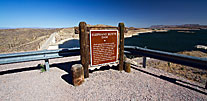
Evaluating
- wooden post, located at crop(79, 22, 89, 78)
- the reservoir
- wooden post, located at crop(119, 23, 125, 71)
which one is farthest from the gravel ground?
the reservoir

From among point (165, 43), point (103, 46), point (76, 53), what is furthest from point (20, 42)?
point (165, 43)

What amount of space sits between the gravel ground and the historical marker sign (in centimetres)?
64

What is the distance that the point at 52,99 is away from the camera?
10.4 feet

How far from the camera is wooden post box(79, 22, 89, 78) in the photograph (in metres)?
4.17

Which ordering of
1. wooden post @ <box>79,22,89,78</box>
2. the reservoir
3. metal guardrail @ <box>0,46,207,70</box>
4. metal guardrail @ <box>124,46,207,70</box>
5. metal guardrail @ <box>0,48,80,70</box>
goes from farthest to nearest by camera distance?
the reservoir
metal guardrail @ <box>0,48,80,70</box>
wooden post @ <box>79,22,89,78</box>
metal guardrail @ <box>0,46,207,70</box>
metal guardrail @ <box>124,46,207,70</box>

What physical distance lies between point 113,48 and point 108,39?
50cm

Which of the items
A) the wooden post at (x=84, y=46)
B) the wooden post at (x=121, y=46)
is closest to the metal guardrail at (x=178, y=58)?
the wooden post at (x=121, y=46)

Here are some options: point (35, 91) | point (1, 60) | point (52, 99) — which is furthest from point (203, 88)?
point (1, 60)

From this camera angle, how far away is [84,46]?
14.0ft

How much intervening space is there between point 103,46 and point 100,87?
177cm

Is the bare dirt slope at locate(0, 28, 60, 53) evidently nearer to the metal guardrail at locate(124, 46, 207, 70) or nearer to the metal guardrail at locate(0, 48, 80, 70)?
the metal guardrail at locate(0, 48, 80, 70)

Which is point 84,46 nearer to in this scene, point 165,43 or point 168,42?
point 165,43

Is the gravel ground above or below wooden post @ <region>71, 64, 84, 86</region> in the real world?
below

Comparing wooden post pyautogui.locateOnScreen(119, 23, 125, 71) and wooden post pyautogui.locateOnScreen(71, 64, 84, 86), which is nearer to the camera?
wooden post pyautogui.locateOnScreen(71, 64, 84, 86)
